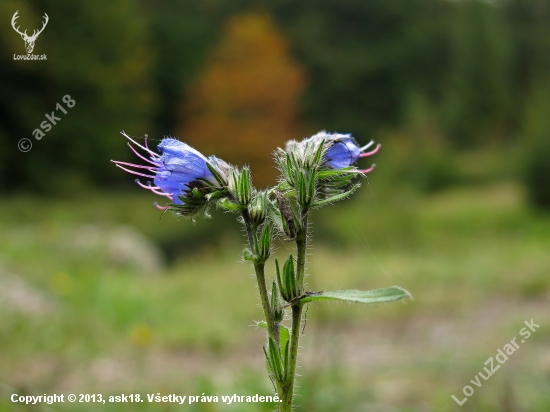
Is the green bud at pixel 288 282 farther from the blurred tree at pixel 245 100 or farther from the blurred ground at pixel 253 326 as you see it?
the blurred tree at pixel 245 100

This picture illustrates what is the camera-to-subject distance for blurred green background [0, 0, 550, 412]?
3.72 metres

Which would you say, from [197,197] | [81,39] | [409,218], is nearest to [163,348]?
[197,197]

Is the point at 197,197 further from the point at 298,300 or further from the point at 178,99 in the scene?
the point at 178,99

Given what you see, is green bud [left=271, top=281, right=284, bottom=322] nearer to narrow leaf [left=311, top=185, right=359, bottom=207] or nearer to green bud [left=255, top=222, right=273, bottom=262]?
green bud [left=255, top=222, right=273, bottom=262]

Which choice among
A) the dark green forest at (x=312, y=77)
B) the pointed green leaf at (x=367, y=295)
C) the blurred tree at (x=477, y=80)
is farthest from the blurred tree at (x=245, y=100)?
the pointed green leaf at (x=367, y=295)

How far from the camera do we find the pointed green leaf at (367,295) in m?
1.26

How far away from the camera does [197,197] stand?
1.51 meters

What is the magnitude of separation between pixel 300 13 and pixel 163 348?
3456cm

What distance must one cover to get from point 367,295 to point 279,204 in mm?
306

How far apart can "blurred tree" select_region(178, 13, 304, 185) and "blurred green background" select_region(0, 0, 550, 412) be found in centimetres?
8

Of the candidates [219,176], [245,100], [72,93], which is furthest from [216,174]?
[245,100]

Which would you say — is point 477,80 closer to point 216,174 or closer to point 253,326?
point 253,326

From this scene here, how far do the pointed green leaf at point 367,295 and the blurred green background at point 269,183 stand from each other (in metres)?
0.25

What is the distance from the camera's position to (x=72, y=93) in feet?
64.0
